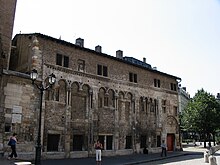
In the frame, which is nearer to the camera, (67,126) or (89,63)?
(67,126)

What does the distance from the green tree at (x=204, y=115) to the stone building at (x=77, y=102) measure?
10314 millimetres

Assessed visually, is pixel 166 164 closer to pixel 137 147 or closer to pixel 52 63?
pixel 137 147

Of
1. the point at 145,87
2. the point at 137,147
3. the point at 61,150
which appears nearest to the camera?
the point at 61,150

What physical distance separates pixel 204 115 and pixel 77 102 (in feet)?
75.3

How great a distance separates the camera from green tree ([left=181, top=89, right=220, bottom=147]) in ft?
125

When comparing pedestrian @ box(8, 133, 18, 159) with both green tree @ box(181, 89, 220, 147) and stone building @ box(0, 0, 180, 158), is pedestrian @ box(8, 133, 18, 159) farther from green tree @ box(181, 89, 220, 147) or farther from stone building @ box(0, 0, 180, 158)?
green tree @ box(181, 89, 220, 147)

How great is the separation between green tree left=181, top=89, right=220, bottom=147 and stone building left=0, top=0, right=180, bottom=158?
10314 millimetres

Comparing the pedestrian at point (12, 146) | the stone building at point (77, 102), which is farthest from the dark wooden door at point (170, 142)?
the pedestrian at point (12, 146)

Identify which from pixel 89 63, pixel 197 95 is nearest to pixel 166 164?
pixel 89 63

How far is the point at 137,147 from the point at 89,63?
32.9ft

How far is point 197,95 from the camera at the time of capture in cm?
4266

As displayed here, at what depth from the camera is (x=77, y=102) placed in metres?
22.6

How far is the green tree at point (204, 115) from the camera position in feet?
125

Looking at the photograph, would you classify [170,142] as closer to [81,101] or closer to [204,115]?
[204,115]
